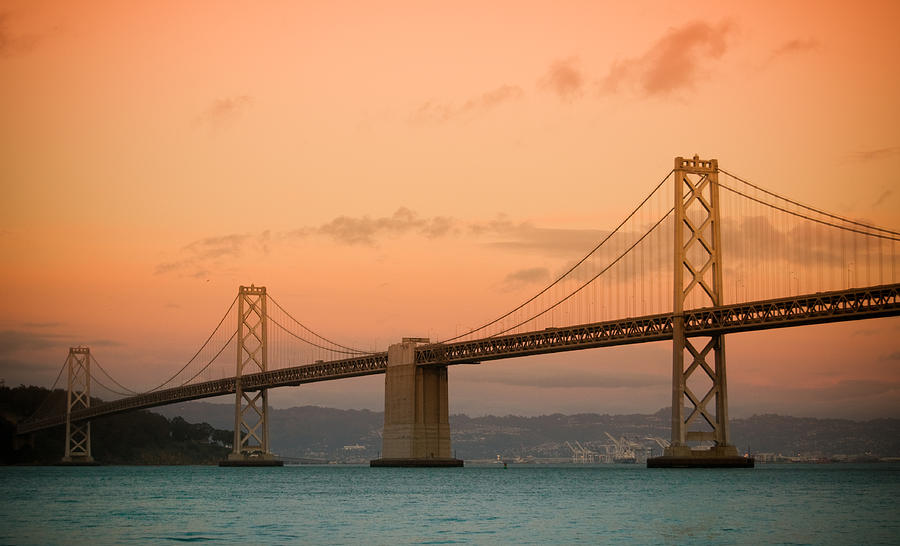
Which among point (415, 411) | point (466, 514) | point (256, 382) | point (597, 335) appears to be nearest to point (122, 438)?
point (256, 382)

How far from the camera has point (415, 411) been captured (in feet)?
238

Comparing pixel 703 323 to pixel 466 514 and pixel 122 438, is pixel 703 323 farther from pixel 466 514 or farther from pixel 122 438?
pixel 122 438

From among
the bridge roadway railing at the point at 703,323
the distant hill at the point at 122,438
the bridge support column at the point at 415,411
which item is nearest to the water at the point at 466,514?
the bridge roadway railing at the point at 703,323

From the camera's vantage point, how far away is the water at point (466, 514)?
28.2 meters

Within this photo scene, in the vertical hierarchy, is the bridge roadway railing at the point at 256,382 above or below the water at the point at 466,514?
above

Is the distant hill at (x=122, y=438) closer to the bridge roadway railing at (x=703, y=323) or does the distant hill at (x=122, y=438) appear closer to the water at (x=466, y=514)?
the bridge roadway railing at (x=703, y=323)

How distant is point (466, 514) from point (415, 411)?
37.5 metres

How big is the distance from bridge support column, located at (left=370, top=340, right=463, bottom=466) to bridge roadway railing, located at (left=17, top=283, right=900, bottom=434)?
99 cm

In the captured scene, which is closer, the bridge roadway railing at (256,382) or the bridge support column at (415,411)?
the bridge support column at (415,411)

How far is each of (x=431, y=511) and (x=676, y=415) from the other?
70.3ft

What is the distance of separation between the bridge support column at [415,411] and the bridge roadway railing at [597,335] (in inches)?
39.1

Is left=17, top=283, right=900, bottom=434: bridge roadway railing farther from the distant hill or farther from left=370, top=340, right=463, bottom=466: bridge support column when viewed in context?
the distant hill

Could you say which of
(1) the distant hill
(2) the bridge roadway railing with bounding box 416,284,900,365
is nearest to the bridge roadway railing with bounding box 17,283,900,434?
(2) the bridge roadway railing with bounding box 416,284,900,365

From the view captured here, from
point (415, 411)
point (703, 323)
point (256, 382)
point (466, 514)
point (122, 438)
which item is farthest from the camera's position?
point (122, 438)
